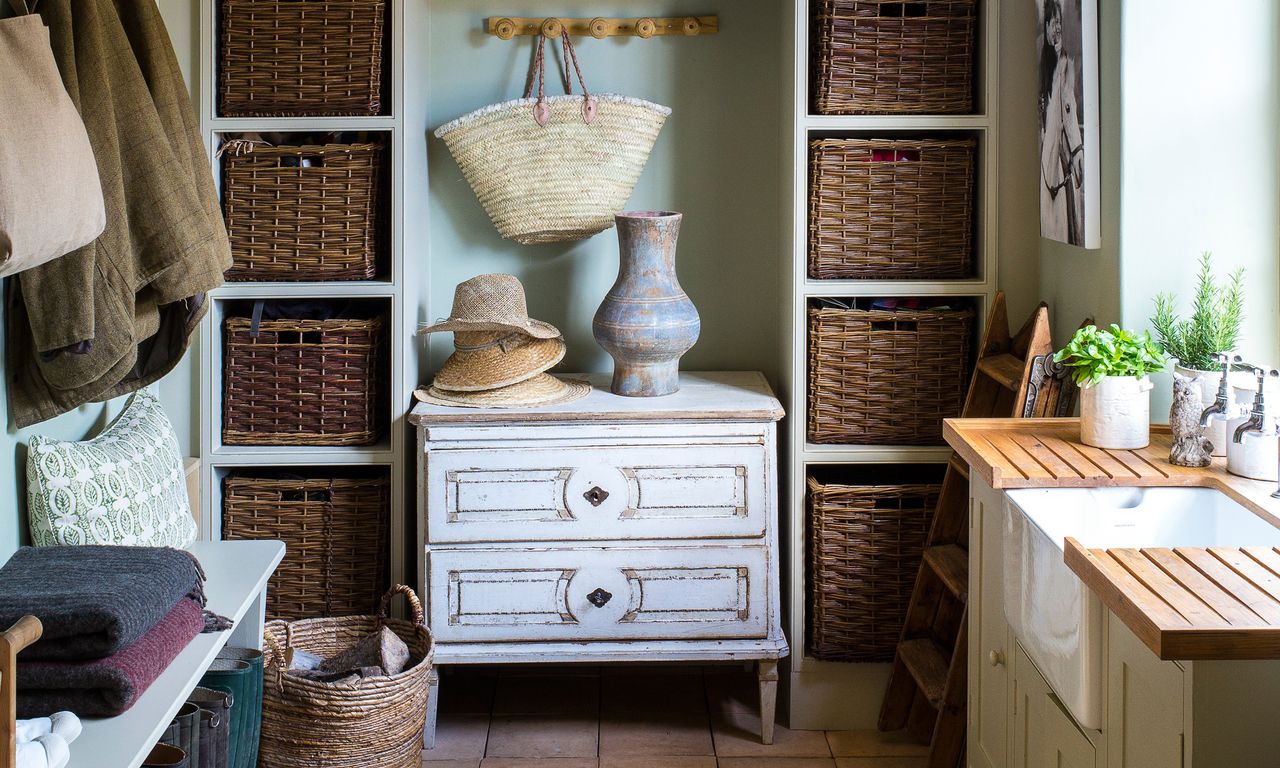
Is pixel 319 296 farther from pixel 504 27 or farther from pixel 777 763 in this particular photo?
pixel 777 763

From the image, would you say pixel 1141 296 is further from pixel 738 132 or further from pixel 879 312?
pixel 738 132

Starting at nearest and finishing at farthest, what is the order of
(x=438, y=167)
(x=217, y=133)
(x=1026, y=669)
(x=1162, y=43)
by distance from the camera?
(x=1026, y=669), (x=1162, y=43), (x=217, y=133), (x=438, y=167)

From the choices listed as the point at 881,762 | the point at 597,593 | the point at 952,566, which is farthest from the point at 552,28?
the point at 881,762

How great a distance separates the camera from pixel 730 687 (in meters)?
3.83

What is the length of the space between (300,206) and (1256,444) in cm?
223

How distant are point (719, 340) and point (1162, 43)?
1.52 meters

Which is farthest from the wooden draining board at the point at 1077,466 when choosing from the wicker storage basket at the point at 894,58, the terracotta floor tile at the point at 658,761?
the terracotta floor tile at the point at 658,761

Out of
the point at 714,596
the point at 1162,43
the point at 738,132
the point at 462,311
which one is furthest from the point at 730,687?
the point at 1162,43

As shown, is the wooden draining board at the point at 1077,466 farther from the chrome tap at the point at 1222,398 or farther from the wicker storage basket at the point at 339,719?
the wicker storage basket at the point at 339,719

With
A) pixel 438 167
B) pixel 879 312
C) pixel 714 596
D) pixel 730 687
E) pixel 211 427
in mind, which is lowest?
pixel 730 687

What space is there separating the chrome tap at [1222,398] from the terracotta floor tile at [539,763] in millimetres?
1694

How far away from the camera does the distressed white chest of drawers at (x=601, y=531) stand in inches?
130

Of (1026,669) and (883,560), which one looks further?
(883,560)

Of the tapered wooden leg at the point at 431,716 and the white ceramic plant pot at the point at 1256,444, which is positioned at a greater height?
the white ceramic plant pot at the point at 1256,444
